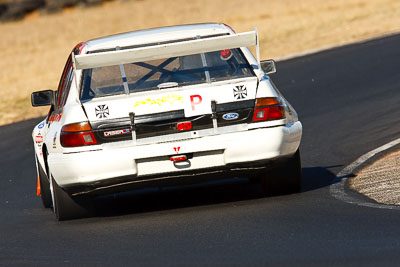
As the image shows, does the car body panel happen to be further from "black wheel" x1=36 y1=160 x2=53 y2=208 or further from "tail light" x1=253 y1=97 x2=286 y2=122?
"black wheel" x1=36 y1=160 x2=53 y2=208

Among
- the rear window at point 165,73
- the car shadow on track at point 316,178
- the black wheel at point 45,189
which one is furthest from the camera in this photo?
the black wheel at point 45,189

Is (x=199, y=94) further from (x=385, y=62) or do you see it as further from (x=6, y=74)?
(x=6, y=74)

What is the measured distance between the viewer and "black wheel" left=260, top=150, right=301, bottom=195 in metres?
7.79

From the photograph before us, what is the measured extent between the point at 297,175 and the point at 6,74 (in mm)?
19107

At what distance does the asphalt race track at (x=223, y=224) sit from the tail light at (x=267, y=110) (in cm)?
68

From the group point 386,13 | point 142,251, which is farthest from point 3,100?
point 142,251

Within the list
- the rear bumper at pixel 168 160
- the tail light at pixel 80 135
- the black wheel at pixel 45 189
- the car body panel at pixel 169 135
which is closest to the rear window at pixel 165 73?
the car body panel at pixel 169 135

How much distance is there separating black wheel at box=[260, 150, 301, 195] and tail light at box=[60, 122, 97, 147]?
4.84 feet

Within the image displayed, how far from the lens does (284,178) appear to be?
25.6 ft

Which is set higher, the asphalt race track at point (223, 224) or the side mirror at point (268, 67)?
the side mirror at point (268, 67)

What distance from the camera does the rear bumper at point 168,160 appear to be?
7.24 m

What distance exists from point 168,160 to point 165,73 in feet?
2.92

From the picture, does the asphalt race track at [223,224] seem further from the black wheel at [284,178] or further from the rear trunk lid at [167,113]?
the rear trunk lid at [167,113]

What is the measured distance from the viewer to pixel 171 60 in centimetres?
802
